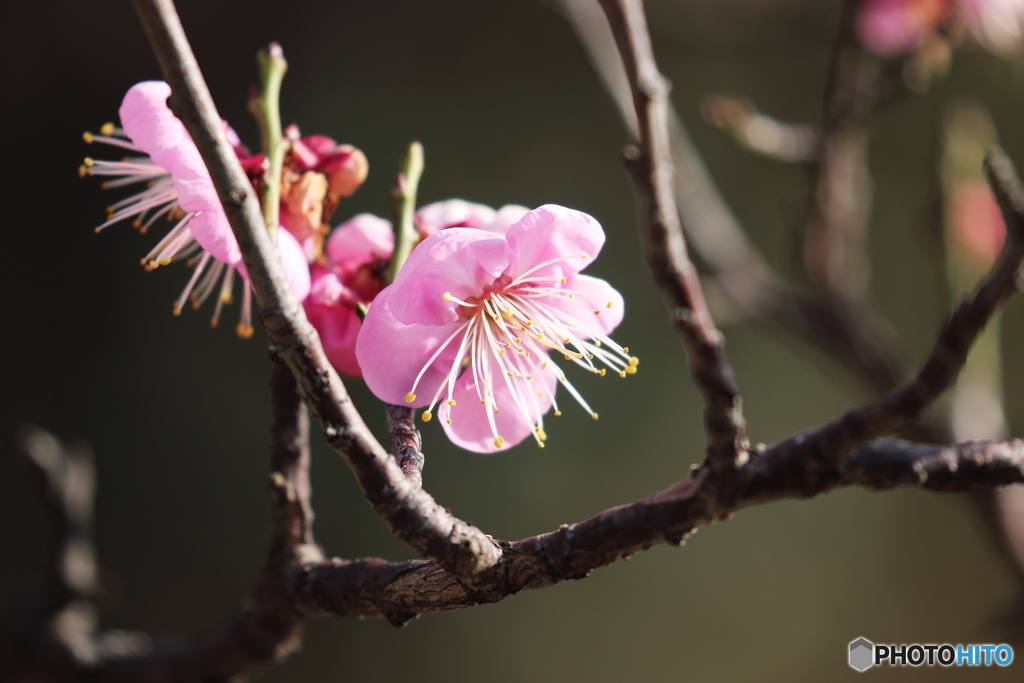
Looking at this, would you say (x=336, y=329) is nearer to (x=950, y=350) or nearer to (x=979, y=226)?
(x=950, y=350)

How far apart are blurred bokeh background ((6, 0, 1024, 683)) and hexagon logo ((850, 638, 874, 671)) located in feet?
4.43

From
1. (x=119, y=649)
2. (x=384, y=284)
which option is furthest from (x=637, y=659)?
(x=384, y=284)

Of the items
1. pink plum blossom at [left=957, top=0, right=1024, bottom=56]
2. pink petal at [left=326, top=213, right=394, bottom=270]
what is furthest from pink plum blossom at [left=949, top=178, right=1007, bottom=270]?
pink petal at [left=326, top=213, right=394, bottom=270]

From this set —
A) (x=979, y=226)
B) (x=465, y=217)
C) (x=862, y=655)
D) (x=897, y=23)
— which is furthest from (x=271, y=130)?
(x=979, y=226)

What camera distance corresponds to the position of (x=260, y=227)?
34 centimetres

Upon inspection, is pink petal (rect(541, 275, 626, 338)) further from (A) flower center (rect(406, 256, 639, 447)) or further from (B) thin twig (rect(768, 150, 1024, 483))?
(B) thin twig (rect(768, 150, 1024, 483))

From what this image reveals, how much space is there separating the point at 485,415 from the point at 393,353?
94 millimetres

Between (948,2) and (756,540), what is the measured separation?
6.24 ft

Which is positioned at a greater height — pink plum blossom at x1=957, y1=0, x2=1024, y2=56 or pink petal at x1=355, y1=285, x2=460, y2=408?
pink plum blossom at x1=957, y1=0, x2=1024, y2=56

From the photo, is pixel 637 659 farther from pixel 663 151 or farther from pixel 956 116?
pixel 663 151

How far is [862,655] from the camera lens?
2.45ft

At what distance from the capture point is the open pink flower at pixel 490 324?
0.45 meters

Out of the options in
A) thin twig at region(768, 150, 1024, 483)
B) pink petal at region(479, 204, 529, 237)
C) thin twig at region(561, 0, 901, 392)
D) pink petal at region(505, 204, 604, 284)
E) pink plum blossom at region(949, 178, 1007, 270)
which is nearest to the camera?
thin twig at region(768, 150, 1024, 483)

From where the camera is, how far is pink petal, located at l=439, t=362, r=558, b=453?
1.68ft
